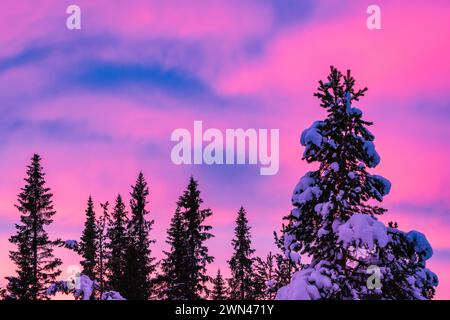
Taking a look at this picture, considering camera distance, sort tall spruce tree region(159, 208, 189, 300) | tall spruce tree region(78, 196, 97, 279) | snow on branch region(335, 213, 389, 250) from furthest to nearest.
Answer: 1. tall spruce tree region(78, 196, 97, 279)
2. tall spruce tree region(159, 208, 189, 300)
3. snow on branch region(335, 213, 389, 250)

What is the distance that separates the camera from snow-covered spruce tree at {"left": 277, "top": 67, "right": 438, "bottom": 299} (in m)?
15.6

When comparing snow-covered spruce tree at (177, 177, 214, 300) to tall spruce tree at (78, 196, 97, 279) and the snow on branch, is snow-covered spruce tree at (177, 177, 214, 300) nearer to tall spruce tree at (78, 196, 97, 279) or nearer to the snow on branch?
tall spruce tree at (78, 196, 97, 279)

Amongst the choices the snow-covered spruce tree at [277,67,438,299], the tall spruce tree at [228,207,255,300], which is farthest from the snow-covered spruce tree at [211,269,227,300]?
the snow-covered spruce tree at [277,67,438,299]

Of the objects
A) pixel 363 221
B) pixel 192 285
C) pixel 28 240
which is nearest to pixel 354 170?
pixel 363 221

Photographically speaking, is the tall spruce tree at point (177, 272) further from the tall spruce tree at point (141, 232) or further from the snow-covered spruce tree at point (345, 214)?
the snow-covered spruce tree at point (345, 214)

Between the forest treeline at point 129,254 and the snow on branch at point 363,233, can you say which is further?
the forest treeline at point 129,254

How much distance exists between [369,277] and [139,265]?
2865cm

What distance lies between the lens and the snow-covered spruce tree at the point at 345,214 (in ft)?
51.3

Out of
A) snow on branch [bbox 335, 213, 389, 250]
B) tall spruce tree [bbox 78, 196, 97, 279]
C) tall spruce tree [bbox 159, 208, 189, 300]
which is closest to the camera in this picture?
snow on branch [bbox 335, 213, 389, 250]

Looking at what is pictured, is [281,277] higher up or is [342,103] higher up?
[342,103]

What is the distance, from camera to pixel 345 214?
16.6 m

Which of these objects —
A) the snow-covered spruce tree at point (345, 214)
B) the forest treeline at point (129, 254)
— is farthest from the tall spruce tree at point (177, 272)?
the snow-covered spruce tree at point (345, 214)
